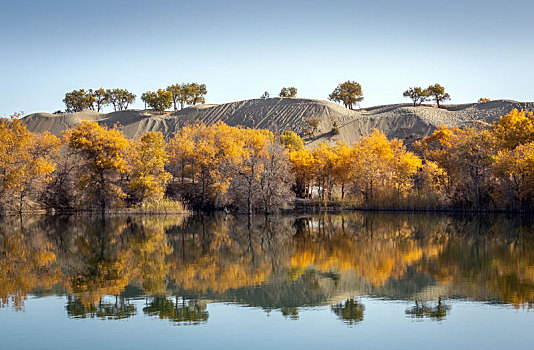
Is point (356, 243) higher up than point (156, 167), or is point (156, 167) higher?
point (156, 167)

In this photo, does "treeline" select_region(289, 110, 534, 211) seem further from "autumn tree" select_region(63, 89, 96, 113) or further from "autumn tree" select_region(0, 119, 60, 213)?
"autumn tree" select_region(63, 89, 96, 113)

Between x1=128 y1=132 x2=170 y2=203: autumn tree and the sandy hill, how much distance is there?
5164 centimetres

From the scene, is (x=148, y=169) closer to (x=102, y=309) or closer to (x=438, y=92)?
(x=102, y=309)

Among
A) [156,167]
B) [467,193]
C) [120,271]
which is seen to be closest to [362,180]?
[467,193]

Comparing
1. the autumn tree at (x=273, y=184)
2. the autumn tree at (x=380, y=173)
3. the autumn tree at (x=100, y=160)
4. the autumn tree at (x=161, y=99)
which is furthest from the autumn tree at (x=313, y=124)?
the autumn tree at (x=100, y=160)

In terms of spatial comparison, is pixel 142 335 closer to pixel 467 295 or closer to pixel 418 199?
pixel 467 295

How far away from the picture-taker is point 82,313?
44.3ft

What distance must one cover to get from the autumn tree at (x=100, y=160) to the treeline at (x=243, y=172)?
8cm

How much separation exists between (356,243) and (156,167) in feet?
87.8

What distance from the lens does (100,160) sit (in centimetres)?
4678

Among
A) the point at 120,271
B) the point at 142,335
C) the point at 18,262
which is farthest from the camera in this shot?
the point at 18,262

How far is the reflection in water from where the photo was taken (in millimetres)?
14359

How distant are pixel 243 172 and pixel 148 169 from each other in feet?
27.0

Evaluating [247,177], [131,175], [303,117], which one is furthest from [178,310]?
[303,117]
